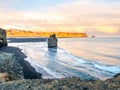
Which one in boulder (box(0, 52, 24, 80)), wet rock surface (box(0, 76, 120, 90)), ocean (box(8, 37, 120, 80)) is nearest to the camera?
wet rock surface (box(0, 76, 120, 90))

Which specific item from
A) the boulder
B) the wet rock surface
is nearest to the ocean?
the boulder

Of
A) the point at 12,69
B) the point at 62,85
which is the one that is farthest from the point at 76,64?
the point at 62,85

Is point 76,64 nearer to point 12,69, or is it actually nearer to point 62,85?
point 12,69

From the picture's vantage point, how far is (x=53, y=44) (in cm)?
8444

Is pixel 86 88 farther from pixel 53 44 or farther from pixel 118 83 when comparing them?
pixel 53 44

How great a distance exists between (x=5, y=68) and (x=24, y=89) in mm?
13294

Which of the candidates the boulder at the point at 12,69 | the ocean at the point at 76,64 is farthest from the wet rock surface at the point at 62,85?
the ocean at the point at 76,64

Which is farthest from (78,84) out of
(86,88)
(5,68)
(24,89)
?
(5,68)

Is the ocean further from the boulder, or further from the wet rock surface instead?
the wet rock surface

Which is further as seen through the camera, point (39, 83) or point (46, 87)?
point (39, 83)

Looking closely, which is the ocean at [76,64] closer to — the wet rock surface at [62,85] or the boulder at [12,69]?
the boulder at [12,69]

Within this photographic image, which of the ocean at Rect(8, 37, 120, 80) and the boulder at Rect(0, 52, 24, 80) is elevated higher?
the boulder at Rect(0, 52, 24, 80)

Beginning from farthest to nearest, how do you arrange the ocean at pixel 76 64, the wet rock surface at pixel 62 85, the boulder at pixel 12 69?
the ocean at pixel 76 64
the boulder at pixel 12 69
the wet rock surface at pixel 62 85

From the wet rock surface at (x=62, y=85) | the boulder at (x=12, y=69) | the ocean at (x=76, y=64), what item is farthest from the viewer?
the ocean at (x=76, y=64)
